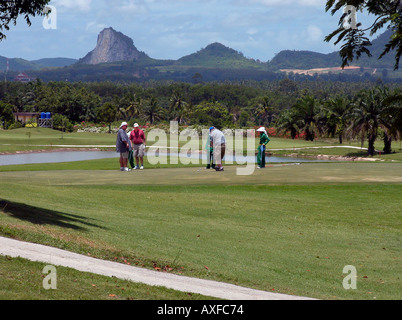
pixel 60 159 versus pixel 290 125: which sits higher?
pixel 290 125

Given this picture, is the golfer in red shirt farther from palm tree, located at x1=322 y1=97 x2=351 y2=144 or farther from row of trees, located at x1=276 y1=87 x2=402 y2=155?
palm tree, located at x1=322 y1=97 x2=351 y2=144

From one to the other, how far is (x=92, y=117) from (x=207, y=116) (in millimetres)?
30443

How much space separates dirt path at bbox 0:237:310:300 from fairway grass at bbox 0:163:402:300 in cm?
46

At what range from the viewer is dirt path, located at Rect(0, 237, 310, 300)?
991 cm

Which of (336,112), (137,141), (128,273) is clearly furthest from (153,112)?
(128,273)

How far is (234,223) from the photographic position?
17422 millimetres

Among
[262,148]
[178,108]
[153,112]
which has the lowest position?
[262,148]

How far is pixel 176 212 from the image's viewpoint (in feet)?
61.4

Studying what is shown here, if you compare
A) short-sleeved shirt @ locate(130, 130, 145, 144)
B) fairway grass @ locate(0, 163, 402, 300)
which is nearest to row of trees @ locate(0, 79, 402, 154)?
fairway grass @ locate(0, 163, 402, 300)

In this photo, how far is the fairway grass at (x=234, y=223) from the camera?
12.0 metres

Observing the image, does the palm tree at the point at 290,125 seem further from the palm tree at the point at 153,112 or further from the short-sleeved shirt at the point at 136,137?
the short-sleeved shirt at the point at 136,137

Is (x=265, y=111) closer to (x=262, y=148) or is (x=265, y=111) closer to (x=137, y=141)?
(x=262, y=148)

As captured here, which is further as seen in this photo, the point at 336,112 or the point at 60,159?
the point at 336,112

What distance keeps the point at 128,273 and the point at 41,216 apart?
4974 millimetres
